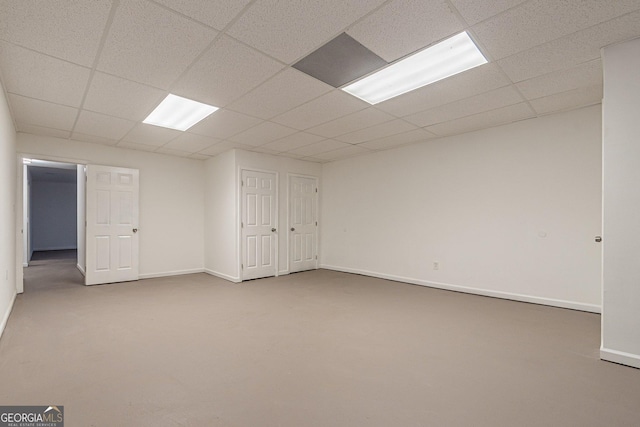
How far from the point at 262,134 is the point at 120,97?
71.8 inches

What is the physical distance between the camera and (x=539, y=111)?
3.63m

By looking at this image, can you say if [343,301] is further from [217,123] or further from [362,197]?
[217,123]

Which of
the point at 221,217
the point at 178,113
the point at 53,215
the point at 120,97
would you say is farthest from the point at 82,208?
the point at 53,215

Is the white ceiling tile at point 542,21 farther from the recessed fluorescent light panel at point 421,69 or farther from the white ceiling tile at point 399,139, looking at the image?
the white ceiling tile at point 399,139

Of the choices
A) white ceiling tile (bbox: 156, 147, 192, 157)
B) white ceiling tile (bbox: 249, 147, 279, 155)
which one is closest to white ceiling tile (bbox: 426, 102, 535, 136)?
white ceiling tile (bbox: 249, 147, 279, 155)

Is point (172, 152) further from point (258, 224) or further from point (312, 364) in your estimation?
point (312, 364)

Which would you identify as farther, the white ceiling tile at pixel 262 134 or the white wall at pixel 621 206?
the white ceiling tile at pixel 262 134

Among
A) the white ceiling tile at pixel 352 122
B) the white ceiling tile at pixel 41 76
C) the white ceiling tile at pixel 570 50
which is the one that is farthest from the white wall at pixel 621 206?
the white ceiling tile at pixel 41 76

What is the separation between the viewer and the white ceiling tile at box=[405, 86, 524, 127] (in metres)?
3.12

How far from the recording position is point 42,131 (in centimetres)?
433

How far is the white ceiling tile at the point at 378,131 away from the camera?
406cm

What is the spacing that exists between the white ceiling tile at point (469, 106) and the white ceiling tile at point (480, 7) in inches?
51.6

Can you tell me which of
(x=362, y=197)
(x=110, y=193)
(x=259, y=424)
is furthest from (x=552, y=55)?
(x=110, y=193)

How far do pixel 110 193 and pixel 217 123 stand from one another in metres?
2.77
